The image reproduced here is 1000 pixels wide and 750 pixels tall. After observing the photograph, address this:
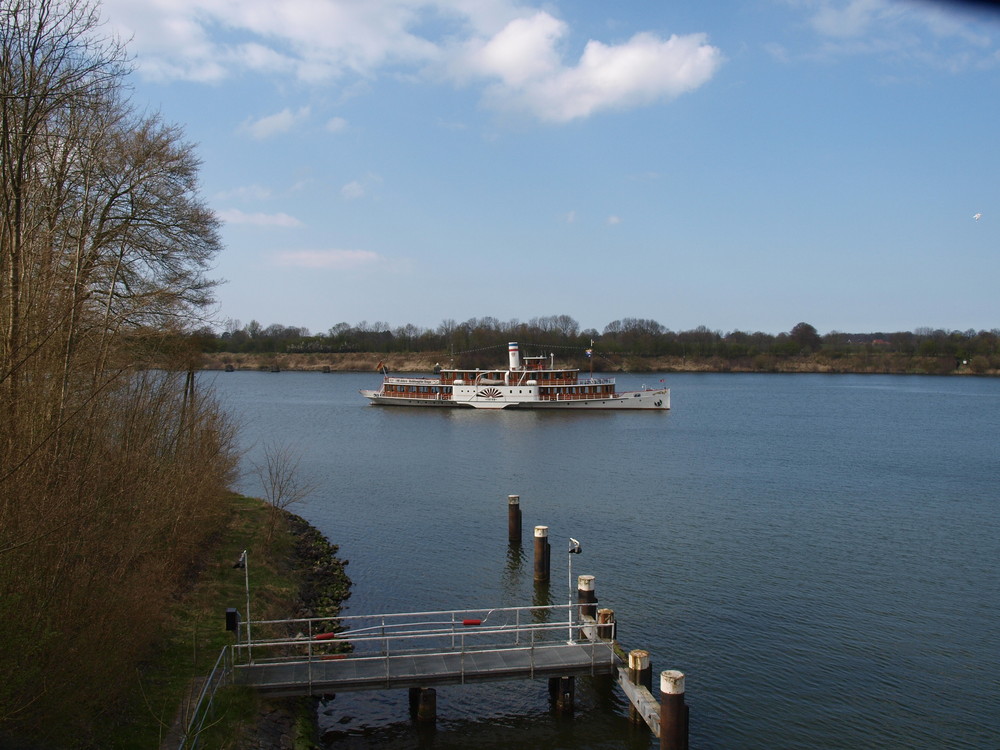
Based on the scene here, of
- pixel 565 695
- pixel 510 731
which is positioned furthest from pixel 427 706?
pixel 565 695

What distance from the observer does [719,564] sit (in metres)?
26.0

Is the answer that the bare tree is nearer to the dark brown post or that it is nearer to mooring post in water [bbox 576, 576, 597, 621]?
mooring post in water [bbox 576, 576, 597, 621]

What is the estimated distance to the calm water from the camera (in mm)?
15797

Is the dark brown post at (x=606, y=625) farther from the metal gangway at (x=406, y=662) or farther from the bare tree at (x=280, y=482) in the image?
the bare tree at (x=280, y=482)

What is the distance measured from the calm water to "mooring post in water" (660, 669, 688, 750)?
188 cm

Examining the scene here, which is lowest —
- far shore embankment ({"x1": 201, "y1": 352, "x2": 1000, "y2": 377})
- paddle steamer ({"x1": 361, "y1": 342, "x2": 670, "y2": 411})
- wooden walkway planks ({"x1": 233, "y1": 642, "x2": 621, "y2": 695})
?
wooden walkway planks ({"x1": 233, "y1": 642, "x2": 621, "y2": 695})

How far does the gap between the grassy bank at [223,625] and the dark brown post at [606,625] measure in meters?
6.62

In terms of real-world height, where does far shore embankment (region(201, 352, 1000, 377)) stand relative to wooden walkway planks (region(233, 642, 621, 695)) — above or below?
above

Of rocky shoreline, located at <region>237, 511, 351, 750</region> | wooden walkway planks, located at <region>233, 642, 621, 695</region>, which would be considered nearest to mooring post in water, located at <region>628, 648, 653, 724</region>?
wooden walkway planks, located at <region>233, 642, 621, 695</region>

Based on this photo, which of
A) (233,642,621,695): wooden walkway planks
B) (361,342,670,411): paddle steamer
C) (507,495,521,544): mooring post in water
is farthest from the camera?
(361,342,670,411): paddle steamer

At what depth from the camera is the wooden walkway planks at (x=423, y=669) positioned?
14742mm

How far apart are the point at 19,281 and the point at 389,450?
145 feet

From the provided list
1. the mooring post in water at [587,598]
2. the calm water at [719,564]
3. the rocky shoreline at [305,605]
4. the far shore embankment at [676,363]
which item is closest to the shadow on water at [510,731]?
the calm water at [719,564]

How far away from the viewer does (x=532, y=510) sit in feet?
114
